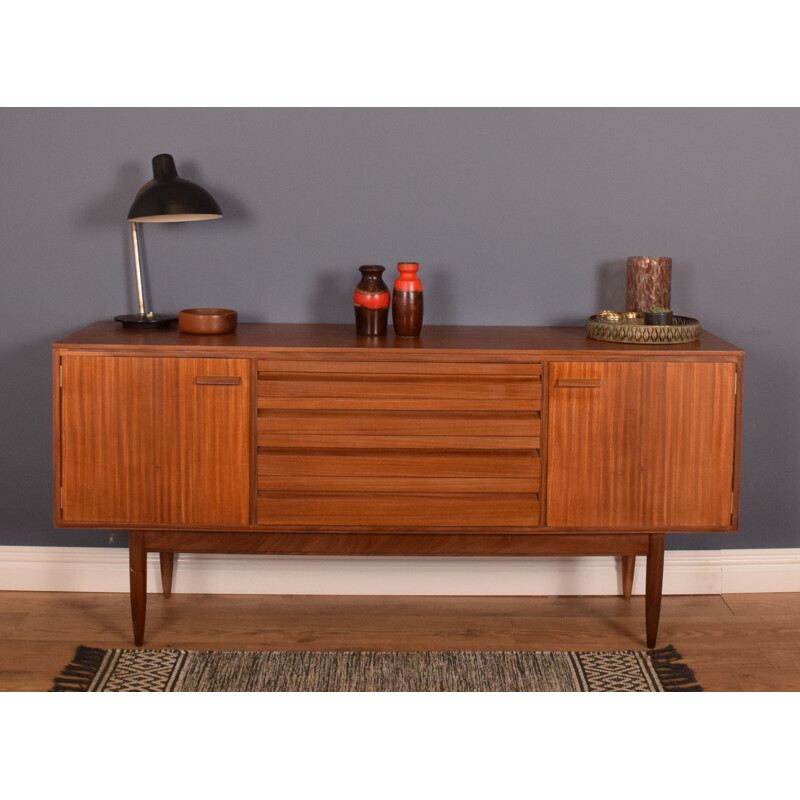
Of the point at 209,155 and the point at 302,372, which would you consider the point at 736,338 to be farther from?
the point at 209,155

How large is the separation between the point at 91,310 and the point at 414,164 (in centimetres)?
110

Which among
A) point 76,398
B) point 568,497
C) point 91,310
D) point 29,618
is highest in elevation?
point 91,310

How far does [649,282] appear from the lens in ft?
9.94

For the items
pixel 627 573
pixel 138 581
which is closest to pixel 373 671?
pixel 138 581

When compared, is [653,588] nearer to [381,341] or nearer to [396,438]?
[396,438]

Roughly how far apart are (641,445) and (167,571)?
154 centimetres

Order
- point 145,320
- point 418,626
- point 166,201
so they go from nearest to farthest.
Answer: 1. point 166,201
2. point 145,320
3. point 418,626

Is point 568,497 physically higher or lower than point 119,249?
lower

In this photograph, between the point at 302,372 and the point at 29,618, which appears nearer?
the point at 302,372

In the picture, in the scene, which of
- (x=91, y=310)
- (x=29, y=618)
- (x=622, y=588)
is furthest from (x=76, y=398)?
(x=622, y=588)

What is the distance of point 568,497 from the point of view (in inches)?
111

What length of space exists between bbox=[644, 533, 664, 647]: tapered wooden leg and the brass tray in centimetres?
58

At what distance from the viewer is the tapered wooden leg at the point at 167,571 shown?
3270 mm

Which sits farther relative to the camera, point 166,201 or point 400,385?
point 166,201
